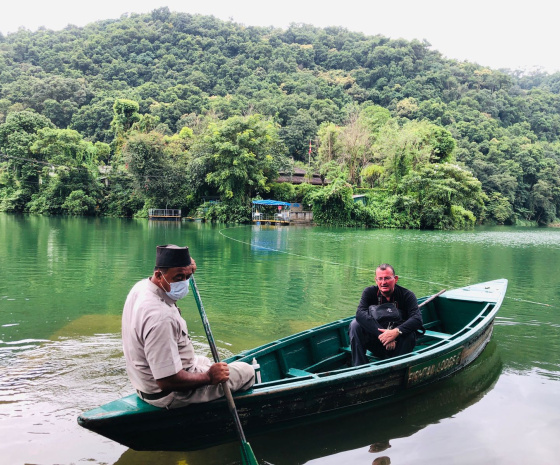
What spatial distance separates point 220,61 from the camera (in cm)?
9800

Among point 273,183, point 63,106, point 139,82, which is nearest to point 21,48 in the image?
point 139,82

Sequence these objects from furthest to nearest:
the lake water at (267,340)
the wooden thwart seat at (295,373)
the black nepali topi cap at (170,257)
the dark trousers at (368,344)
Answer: the dark trousers at (368,344) < the wooden thwart seat at (295,373) < the lake water at (267,340) < the black nepali topi cap at (170,257)

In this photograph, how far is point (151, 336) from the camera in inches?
123

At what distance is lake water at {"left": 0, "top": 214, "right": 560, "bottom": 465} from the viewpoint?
14.2 feet

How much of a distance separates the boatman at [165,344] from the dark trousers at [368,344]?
7.19 ft

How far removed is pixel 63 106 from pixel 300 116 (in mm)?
37095

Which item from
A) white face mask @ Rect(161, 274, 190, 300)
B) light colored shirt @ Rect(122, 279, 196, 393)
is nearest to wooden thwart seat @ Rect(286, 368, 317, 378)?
light colored shirt @ Rect(122, 279, 196, 393)

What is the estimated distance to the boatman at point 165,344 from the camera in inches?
124

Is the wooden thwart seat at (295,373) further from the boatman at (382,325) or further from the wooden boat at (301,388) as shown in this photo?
the boatman at (382,325)

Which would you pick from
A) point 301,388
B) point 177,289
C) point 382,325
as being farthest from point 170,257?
point 382,325

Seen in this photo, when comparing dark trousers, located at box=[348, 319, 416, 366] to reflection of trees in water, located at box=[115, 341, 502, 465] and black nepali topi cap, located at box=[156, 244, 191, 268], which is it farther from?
black nepali topi cap, located at box=[156, 244, 191, 268]

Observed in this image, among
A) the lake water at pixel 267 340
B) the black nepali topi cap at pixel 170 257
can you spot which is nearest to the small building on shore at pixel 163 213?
the lake water at pixel 267 340

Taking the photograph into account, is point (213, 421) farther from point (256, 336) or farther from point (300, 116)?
point (300, 116)

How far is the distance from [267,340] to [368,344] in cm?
269
